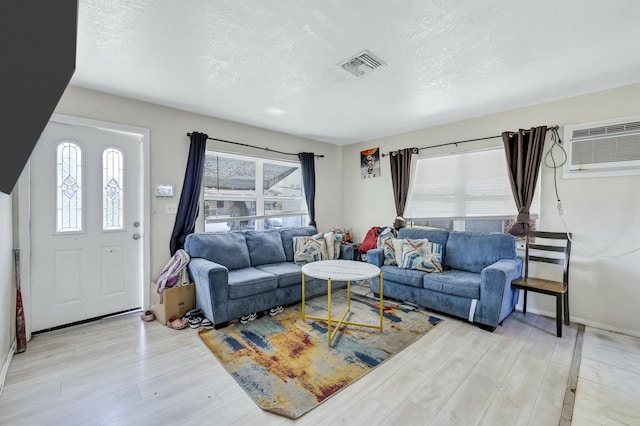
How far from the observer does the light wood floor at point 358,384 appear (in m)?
1.75

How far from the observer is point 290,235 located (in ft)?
13.8

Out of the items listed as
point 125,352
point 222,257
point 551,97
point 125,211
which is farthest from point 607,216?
point 125,211

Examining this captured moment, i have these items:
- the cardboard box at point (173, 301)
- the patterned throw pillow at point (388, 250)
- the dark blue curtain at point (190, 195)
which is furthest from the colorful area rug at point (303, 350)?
the dark blue curtain at point (190, 195)

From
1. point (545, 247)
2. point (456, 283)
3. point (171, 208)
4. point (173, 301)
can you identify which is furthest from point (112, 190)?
point (545, 247)

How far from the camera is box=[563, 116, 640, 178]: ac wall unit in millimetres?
2771

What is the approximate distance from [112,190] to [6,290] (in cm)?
119

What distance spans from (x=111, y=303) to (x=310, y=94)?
304 cm

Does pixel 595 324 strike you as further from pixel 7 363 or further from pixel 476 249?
pixel 7 363

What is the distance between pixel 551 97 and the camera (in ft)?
10.2

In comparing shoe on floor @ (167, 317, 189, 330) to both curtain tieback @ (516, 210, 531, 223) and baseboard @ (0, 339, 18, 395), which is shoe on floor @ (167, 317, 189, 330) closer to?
baseboard @ (0, 339, 18, 395)

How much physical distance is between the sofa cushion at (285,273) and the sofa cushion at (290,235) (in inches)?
14.5

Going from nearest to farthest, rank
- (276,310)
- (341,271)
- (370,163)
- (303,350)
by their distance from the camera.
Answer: (303,350)
(341,271)
(276,310)
(370,163)

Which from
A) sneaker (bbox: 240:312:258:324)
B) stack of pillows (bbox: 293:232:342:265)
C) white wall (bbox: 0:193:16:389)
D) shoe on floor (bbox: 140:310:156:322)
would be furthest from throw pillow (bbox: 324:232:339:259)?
white wall (bbox: 0:193:16:389)

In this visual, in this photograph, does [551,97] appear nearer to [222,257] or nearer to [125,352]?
[222,257]
